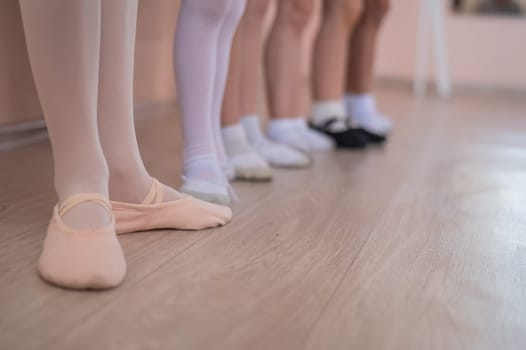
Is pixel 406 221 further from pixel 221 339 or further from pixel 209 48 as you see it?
pixel 221 339

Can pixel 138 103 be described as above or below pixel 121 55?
below

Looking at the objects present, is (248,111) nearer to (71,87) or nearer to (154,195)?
(154,195)

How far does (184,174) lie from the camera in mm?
1135

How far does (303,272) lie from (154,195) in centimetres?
25

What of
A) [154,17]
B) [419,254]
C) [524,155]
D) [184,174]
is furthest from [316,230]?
[154,17]

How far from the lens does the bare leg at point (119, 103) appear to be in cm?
83

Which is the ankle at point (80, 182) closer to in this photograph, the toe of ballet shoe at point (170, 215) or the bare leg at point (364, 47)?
the toe of ballet shoe at point (170, 215)

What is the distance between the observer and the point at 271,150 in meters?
1.47

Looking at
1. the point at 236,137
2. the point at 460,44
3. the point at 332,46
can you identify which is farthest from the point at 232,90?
the point at 460,44

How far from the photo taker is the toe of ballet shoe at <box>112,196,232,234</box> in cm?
90

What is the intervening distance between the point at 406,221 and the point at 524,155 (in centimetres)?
92

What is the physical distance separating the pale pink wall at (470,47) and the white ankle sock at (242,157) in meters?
2.93

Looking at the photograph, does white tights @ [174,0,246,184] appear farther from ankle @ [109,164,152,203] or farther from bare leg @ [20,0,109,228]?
bare leg @ [20,0,109,228]

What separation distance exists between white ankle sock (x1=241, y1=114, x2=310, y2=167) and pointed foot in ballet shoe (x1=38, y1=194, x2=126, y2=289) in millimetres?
720
